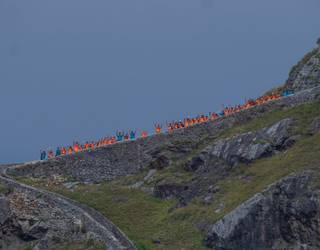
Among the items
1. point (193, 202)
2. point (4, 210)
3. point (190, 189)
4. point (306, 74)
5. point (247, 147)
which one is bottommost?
point (193, 202)

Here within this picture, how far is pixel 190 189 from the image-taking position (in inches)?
2665

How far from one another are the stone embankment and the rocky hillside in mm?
86

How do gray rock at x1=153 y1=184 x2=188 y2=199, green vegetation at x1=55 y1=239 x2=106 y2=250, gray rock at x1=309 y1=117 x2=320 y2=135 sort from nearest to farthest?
1. green vegetation at x1=55 y1=239 x2=106 y2=250
2. gray rock at x1=309 y1=117 x2=320 y2=135
3. gray rock at x1=153 y1=184 x2=188 y2=199

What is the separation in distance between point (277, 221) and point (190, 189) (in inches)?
556

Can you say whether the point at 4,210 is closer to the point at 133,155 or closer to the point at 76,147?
the point at 133,155

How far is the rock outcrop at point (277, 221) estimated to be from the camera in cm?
5294

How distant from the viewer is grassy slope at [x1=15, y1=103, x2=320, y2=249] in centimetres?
6000

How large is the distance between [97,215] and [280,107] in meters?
23.2

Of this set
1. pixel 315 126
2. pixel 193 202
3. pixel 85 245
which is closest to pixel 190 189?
pixel 193 202

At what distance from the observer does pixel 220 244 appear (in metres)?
56.7

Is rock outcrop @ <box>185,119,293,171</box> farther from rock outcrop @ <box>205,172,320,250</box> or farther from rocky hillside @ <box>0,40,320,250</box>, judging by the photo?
rock outcrop @ <box>205,172,320,250</box>

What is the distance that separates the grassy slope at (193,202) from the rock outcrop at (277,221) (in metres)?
1.93

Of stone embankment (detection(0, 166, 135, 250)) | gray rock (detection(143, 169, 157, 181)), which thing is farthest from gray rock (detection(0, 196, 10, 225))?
gray rock (detection(143, 169, 157, 181))

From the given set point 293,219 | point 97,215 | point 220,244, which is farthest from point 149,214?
point 293,219
